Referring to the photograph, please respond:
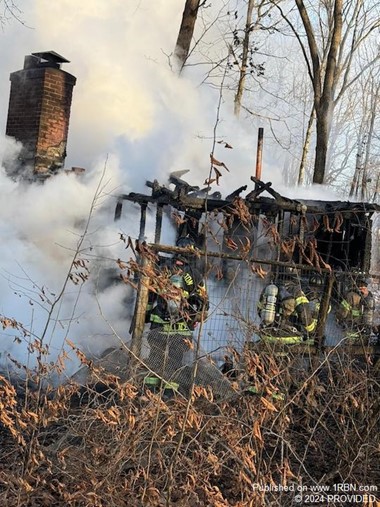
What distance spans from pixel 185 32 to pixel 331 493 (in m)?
10.7

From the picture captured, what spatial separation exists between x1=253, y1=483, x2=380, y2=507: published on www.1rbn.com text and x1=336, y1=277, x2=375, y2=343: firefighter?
1.87 metres

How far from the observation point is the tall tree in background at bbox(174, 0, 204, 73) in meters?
12.6

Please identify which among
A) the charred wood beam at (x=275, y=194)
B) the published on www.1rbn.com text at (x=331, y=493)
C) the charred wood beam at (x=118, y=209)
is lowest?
the published on www.1rbn.com text at (x=331, y=493)

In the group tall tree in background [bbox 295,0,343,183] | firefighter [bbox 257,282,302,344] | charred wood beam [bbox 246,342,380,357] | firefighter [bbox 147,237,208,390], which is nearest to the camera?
firefighter [bbox 147,237,208,390]

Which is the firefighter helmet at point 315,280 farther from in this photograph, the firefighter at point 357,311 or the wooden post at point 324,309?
the wooden post at point 324,309

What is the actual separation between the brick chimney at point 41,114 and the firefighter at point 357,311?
4802 mm

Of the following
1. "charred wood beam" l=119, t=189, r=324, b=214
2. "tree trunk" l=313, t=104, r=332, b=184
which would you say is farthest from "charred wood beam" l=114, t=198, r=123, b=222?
"tree trunk" l=313, t=104, r=332, b=184

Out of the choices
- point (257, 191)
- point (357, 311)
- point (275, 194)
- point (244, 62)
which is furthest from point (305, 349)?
point (244, 62)

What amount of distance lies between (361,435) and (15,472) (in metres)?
2.26

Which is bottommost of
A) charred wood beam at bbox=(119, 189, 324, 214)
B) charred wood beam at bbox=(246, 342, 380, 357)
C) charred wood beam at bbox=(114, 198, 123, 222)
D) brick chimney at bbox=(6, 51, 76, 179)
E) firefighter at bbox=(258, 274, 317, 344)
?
charred wood beam at bbox=(246, 342, 380, 357)

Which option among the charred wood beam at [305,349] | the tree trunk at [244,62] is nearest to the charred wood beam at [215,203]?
the charred wood beam at [305,349]

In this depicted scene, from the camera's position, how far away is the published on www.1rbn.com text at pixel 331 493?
3.58m

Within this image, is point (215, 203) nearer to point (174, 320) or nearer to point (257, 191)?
point (257, 191)

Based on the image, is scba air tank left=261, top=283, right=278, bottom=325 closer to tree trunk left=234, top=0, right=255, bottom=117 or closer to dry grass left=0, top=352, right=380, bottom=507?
dry grass left=0, top=352, right=380, bottom=507
